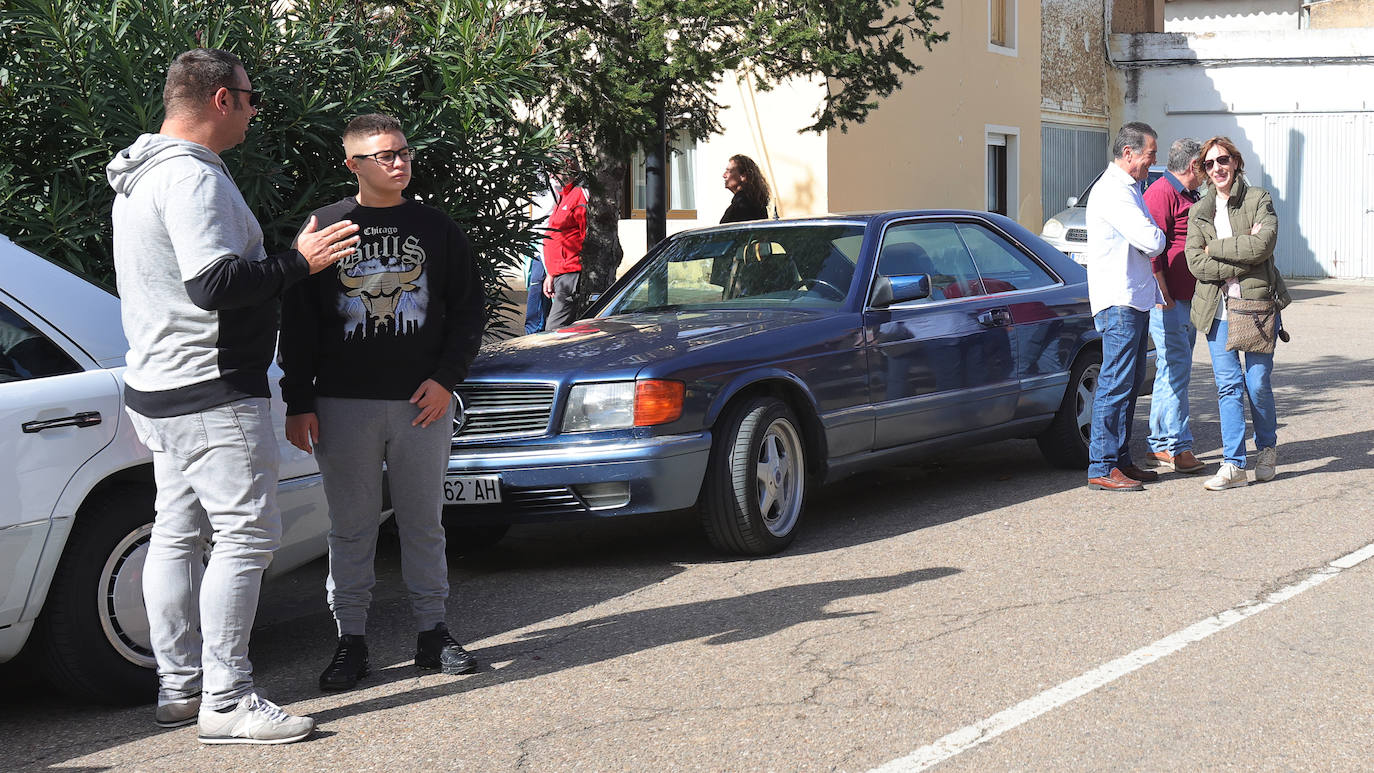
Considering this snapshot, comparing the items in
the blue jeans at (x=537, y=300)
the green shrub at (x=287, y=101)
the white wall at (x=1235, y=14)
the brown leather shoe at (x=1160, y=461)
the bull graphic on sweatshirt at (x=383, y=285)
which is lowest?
the brown leather shoe at (x=1160, y=461)

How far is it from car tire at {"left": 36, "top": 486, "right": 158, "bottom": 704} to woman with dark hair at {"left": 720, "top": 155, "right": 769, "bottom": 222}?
21.7 feet

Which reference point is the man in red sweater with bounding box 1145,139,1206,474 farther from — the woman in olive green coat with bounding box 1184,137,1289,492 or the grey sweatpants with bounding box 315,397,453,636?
the grey sweatpants with bounding box 315,397,453,636

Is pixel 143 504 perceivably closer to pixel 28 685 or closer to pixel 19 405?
pixel 19 405

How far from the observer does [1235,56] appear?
2597 cm

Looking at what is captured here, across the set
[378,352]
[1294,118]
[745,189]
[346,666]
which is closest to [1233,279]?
[745,189]

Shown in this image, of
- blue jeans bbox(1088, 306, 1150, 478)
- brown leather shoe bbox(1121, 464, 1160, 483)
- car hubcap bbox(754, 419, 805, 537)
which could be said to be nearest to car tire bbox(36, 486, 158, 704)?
car hubcap bbox(754, 419, 805, 537)

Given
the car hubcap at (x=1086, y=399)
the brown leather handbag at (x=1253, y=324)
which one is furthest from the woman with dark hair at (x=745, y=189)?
the brown leather handbag at (x=1253, y=324)

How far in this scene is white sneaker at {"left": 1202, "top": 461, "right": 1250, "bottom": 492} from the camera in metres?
7.72

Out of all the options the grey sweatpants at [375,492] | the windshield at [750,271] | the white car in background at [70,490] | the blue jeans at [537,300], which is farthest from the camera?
the blue jeans at [537,300]

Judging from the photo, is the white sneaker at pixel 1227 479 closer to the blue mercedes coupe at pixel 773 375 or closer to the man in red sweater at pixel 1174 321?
the man in red sweater at pixel 1174 321

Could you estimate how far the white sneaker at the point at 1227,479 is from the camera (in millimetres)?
7723

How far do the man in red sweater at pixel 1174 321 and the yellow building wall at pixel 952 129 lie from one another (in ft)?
34.0

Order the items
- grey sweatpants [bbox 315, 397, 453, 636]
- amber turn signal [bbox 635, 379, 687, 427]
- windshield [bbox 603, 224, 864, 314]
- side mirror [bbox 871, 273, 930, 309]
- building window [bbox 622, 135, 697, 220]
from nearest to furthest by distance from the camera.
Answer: grey sweatpants [bbox 315, 397, 453, 636]
amber turn signal [bbox 635, 379, 687, 427]
side mirror [bbox 871, 273, 930, 309]
windshield [bbox 603, 224, 864, 314]
building window [bbox 622, 135, 697, 220]

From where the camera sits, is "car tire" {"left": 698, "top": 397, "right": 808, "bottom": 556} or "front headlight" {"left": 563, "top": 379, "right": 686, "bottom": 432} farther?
"car tire" {"left": 698, "top": 397, "right": 808, "bottom": 556}
